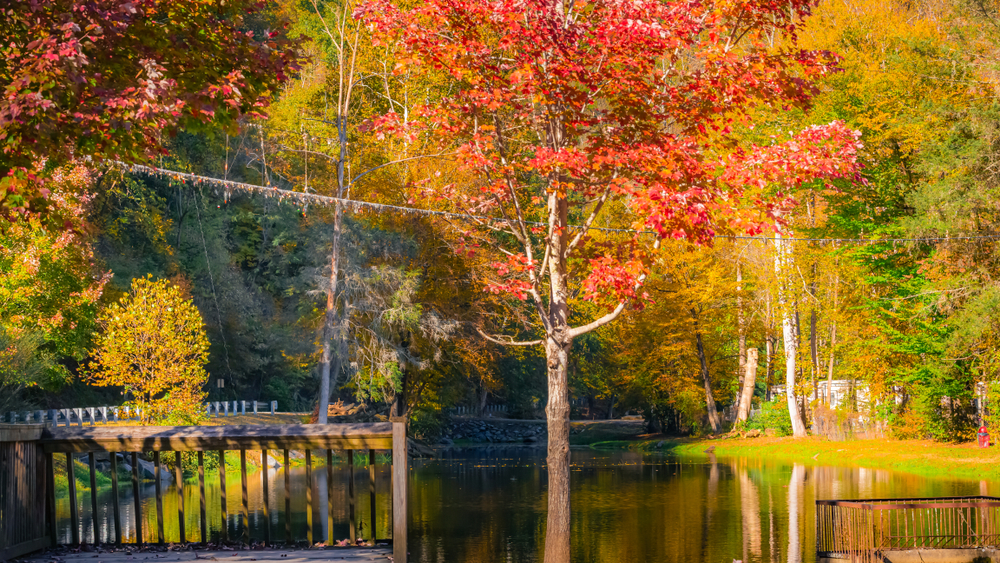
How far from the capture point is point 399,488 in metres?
8.80

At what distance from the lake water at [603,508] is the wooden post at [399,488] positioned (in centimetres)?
625

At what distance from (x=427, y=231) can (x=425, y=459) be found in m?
12.9

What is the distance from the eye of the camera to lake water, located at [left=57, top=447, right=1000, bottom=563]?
1570cm

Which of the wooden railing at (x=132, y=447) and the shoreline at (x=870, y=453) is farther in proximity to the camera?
the shoreline at (x=870, y=453)

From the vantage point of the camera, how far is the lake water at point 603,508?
15695 millimetres

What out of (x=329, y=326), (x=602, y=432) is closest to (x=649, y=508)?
(x=329, y=326)

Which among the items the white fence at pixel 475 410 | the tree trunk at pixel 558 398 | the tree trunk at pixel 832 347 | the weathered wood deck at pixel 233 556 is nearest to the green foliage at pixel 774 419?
the tree trunk at pixel 832 347

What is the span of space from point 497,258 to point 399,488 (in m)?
18.7

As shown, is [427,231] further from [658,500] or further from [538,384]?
[538,384]

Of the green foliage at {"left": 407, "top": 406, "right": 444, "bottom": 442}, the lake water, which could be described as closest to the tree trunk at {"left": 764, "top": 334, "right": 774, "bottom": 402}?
the lake water

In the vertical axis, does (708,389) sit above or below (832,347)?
below

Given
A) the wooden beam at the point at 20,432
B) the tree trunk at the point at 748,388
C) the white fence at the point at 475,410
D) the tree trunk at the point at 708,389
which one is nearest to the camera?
the wooden beam at the point at 20,432

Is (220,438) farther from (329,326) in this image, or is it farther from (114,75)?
(329,326)

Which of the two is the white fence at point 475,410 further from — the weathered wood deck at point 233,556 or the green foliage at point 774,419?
the weathered wood deck at point 233,556
